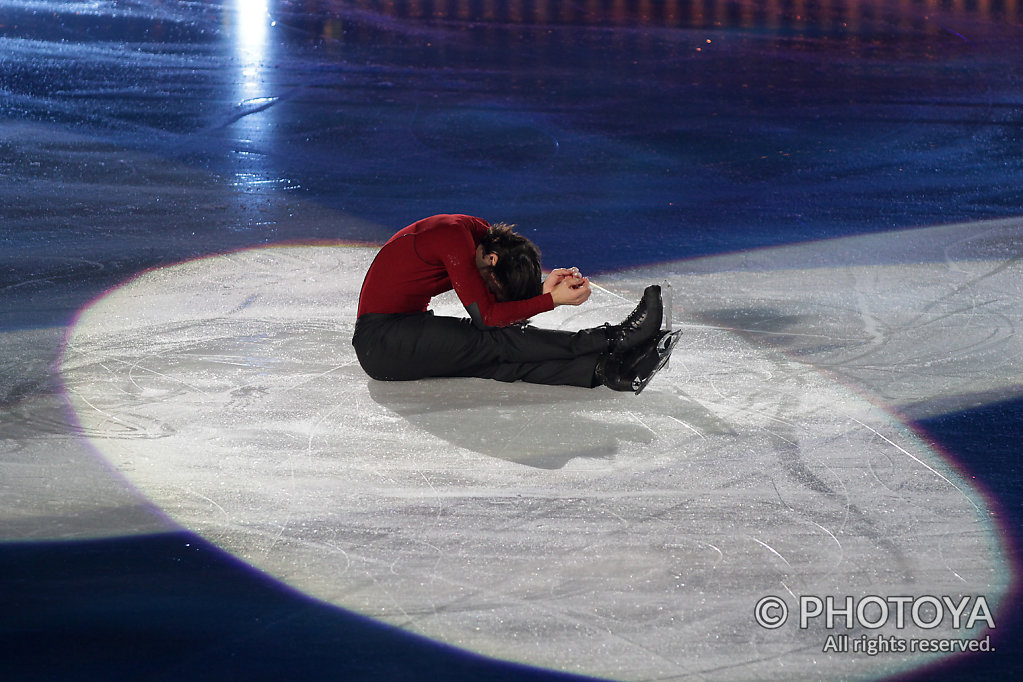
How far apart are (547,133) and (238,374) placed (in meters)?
3.73

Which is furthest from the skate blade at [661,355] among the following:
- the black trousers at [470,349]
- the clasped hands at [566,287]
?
the clasped hands at [566,287]

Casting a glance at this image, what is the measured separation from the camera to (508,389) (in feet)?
13.1

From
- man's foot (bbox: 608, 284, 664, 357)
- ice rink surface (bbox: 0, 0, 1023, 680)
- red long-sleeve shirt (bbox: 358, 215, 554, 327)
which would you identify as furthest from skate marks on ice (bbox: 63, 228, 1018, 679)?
red long-sleeve shirt (bbox: 358, 215, 554, 327)

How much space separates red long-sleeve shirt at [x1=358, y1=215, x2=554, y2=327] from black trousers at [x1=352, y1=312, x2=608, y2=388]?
0.08 meters

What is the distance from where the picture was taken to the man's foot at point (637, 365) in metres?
3.89

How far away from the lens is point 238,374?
13.4ft

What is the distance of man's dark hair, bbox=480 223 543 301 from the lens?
387 centimetres

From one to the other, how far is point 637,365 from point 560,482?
0.79 meters

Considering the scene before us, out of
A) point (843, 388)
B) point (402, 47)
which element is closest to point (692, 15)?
point (402, 47)

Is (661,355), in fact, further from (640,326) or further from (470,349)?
(470,349)

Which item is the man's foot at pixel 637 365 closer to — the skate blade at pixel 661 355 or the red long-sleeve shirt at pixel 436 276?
the skate blade at pixel 661 355

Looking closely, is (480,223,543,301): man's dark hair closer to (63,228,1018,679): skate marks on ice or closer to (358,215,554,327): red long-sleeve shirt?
(358,215,554,327): red long-sleeve shirt

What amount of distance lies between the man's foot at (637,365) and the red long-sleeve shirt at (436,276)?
0.33 m

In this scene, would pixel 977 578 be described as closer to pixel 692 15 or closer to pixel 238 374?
pixel 238 374
